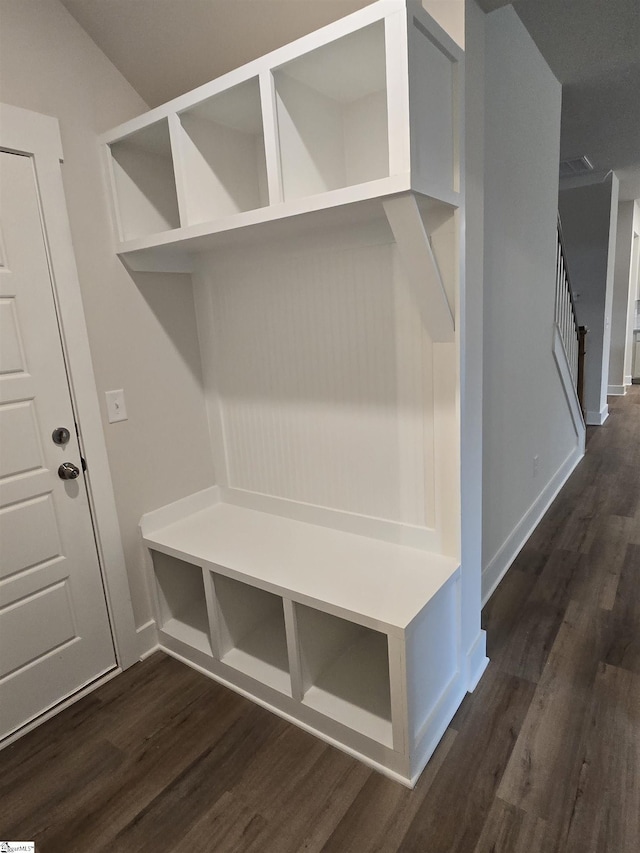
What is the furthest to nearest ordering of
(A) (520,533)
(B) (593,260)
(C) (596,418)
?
(C) (596,418) < (B) (593,260) < (A) (520,533)

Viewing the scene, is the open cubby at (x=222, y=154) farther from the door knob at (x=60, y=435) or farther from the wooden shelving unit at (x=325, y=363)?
the door knob at (x=60, y=435)

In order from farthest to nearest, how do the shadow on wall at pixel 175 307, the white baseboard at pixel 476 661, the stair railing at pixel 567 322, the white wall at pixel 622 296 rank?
the white wall at pixel 622 296 < the stair railing at pixel 567 322 < the shadow on wall at pixel 175 307 < the white baseboard at pixel 476 661

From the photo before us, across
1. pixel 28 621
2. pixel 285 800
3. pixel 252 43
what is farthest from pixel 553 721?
pixel 252 43

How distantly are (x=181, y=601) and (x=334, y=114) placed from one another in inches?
82.8

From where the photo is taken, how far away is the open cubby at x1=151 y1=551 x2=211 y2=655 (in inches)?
87.0

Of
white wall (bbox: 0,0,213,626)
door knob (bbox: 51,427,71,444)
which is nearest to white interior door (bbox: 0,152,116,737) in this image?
door knob (bbox: 51,427,71,444)

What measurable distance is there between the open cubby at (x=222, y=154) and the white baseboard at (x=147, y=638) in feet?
5.51

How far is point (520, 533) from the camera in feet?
9.77

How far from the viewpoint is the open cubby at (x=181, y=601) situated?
2211 mm

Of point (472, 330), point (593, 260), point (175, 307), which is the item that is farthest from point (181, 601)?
point (593, 260)

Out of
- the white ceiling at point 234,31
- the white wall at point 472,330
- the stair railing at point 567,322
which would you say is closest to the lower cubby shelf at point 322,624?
the white wall at point 472,330

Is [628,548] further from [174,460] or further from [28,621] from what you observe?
[28,621]

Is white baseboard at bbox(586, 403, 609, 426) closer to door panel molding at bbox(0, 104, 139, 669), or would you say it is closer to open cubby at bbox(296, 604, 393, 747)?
open cubby at bbox(296, 604, 393, 747)

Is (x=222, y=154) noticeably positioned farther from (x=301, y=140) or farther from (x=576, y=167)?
(x=576, y=167)
